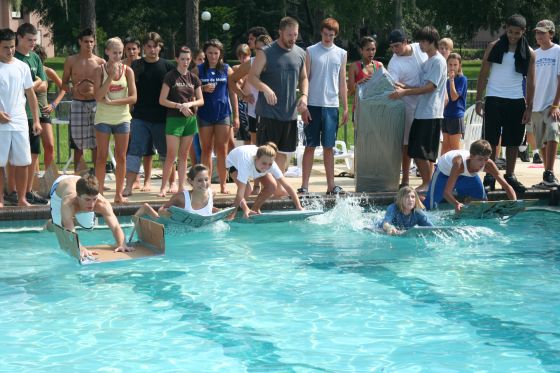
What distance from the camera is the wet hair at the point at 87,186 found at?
862 cm

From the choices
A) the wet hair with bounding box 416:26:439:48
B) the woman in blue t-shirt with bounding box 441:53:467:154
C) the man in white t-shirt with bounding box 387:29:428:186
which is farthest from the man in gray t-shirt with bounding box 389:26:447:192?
the woman in blue t-shirt with bounding box 441:53:467:154

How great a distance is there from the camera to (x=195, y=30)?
2848 cm

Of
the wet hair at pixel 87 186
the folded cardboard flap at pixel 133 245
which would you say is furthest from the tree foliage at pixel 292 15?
the wet hair at pixel 87 186

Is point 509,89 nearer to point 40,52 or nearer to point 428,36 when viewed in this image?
point 428,36

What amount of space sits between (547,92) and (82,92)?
5708 mm

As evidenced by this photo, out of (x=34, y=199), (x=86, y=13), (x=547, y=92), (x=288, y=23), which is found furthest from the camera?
(x=86, y=13)

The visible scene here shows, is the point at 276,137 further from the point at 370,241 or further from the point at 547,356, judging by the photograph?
the point at 547,356

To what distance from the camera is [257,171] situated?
34.6 ft

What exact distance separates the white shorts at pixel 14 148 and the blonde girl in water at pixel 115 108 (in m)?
0.86

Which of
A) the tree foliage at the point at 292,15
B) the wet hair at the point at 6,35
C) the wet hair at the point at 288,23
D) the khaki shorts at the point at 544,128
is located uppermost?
the tree foliage at the point at 292,15

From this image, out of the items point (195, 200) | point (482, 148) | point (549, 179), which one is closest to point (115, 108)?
point (195, 200)

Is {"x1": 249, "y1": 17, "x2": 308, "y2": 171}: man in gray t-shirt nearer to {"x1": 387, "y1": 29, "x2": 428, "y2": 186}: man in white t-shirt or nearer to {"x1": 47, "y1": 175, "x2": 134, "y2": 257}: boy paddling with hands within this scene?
{"x1": 387, "y1": 29, "x2": 428, "y2": 186}: man in white t-shirt

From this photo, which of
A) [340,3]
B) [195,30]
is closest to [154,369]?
[195,30]

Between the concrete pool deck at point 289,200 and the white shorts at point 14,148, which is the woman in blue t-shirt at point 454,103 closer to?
the concrete pool deck at point 289,200
